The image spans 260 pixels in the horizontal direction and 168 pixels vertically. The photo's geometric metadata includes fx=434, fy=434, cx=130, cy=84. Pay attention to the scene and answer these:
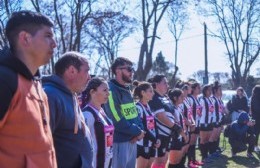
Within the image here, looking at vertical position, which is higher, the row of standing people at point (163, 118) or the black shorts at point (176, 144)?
the row of standing people at point (163, 118)

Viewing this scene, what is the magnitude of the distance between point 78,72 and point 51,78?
24cm

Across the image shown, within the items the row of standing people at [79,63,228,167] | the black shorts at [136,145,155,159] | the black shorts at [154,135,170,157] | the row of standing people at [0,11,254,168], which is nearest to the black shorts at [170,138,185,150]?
the row of standing people at [79,63,228,167]

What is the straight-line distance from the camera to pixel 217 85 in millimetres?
11695

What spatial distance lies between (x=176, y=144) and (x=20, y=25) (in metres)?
6.36

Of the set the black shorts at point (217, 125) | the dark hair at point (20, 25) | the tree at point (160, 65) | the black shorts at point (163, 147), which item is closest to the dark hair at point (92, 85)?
the dark hair at point (20, 25)

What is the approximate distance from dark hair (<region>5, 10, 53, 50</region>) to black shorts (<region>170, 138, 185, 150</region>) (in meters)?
6.19

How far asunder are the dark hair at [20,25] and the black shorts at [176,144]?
244 inches

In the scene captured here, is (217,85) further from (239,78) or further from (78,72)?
(239,78)

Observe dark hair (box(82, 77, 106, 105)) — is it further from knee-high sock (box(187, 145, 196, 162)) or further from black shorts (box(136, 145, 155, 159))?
knee-high sock (box(187, 145, 196, 162))

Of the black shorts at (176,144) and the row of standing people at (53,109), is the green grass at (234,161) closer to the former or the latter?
the black shorts at (176,144)

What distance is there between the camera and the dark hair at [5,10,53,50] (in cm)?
248

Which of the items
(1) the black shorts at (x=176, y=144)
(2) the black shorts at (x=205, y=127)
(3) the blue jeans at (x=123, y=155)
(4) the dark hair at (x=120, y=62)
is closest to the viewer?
(3) the blue jeans at (x=123, y=155)

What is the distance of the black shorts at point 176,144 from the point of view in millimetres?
8430

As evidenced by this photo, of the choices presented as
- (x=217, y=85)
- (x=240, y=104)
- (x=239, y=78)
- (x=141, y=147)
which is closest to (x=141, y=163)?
(x=141, y=147)
